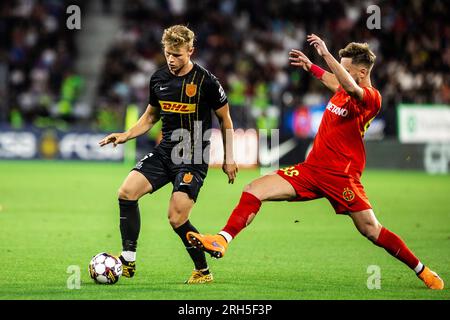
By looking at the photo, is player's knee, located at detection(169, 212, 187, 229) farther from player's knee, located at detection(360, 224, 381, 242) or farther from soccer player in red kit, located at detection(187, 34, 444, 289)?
player's knee, located at detection(360, 224, 381, 242)

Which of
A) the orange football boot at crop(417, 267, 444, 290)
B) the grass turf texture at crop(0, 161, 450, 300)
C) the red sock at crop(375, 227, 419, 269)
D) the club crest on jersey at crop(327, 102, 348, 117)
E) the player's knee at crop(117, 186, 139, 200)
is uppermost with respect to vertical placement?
the club crest on jersey at crop(327, 102, 348, 117)

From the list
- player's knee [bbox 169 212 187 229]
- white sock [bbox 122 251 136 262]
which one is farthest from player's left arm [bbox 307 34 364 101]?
white sock [bbox 122 251 136 262]

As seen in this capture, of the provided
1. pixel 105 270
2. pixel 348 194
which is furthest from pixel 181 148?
pixel 348 194

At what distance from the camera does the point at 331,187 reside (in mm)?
7742

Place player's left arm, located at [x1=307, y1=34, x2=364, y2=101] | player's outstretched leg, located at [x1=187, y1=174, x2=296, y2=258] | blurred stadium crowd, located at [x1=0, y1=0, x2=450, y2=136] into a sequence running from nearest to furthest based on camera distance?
player's left arm, located at [x1=307, y1=34, x2=364, y2=101]
player's outstretched leg, located at [x1=187, y1=174, x2=296, y2=258]
blurred stadium crowd, located at [x1=0, y1=0, x2=450, y2=136]

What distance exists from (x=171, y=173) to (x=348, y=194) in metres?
1.53

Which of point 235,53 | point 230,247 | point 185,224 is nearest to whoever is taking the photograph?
point 185,224

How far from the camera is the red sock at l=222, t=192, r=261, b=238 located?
7480mm

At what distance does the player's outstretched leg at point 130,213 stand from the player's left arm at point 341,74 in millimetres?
1846

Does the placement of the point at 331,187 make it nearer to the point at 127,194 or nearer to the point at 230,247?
the point at 127,194

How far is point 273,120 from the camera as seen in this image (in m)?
23.7

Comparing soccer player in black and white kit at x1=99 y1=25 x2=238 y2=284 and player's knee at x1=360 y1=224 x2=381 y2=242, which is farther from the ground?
soccer player in black and white kit at x1=99 y1=25 x2=238 y2=284

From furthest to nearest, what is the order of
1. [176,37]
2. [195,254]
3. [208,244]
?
[195,254], [176,37], [208,244]

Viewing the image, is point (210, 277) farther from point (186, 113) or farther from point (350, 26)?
point (350, 26)
